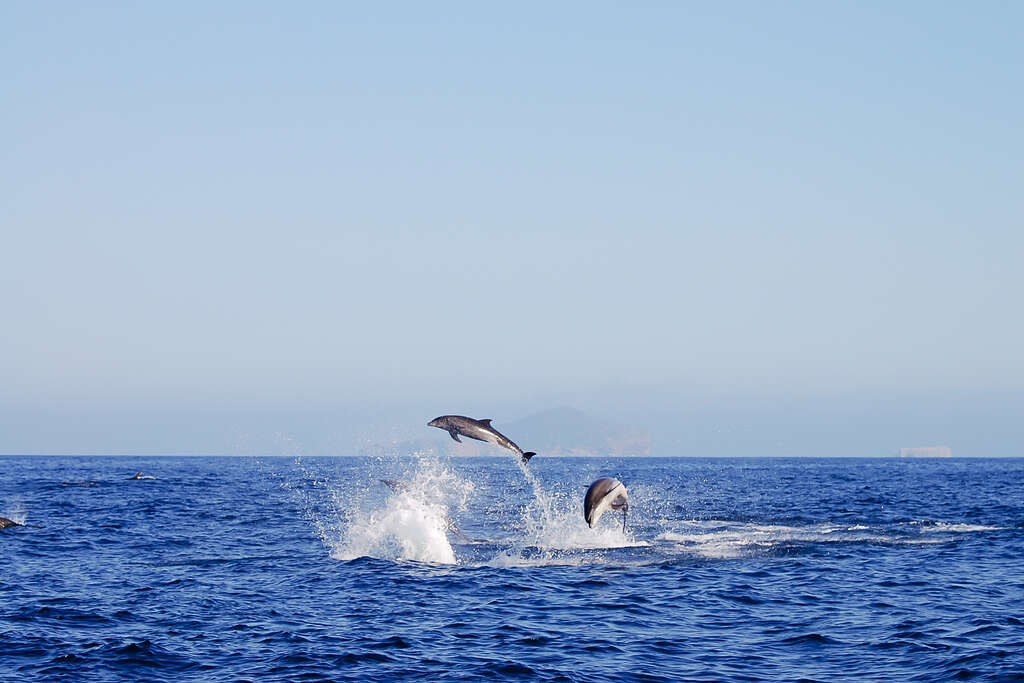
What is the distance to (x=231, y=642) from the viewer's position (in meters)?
17.3

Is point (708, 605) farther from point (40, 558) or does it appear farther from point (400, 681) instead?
A: point (40, 558)

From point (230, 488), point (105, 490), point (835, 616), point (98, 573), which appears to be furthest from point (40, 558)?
point (230, 488)

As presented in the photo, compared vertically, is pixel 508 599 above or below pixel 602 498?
below

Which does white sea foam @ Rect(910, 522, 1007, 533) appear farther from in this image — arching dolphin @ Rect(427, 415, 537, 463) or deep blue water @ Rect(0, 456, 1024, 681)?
arching dolphin @ Rect(427, 415, 537, 463)

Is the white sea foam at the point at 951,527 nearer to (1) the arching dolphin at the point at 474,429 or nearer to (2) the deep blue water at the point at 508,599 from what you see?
(2) the deep blue water at the point at 508,599

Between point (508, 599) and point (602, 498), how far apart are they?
3452mm

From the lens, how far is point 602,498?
23375 millimetres

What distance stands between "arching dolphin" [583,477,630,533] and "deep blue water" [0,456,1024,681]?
166cm

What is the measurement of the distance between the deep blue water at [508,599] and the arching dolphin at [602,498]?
5.46 ft

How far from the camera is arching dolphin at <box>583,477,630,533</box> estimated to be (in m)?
23.3

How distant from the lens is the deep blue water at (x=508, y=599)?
51.8ft

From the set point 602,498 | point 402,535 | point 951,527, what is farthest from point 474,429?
point 951,527

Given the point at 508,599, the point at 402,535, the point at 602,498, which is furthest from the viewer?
the point at 402,535

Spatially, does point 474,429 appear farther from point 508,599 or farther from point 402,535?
point 402,535
